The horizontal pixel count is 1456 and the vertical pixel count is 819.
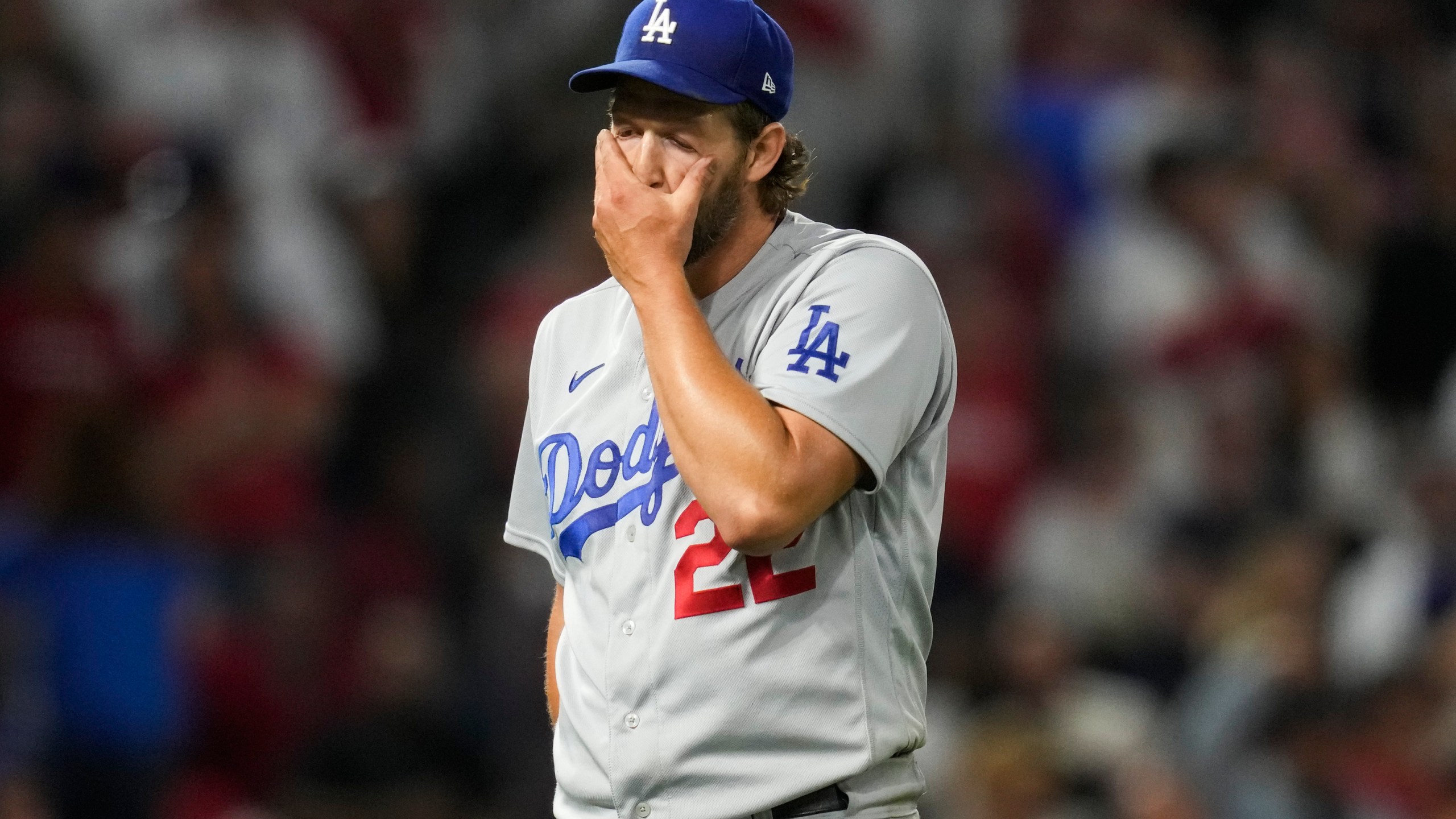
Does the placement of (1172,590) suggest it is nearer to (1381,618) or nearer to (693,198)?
(1381,618)

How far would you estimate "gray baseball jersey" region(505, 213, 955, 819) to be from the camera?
2.13 meters

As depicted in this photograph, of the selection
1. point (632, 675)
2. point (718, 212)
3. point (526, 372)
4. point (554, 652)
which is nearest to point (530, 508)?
point (554, 652)

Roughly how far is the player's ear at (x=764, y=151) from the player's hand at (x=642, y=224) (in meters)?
0.12

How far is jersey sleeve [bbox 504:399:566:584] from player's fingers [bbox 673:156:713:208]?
51 centimetres

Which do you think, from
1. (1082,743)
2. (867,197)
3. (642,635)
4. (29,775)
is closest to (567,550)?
(642,635)

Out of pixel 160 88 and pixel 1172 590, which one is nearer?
pixel 1172 590

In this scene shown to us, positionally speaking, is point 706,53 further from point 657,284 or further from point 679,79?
point 657,284

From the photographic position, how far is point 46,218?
5.41 meters

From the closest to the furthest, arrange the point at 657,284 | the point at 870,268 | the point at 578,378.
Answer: the point at 657,284, the point at 870,268, the point at 578,378

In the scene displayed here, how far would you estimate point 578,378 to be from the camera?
2.45 m

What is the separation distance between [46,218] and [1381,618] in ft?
14.7

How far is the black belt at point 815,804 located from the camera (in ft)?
7.07

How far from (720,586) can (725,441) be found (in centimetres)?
23

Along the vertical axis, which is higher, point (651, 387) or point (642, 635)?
point (651, 387)
